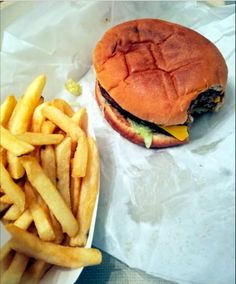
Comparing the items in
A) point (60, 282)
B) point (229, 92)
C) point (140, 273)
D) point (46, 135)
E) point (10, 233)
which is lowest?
point (140, 273)

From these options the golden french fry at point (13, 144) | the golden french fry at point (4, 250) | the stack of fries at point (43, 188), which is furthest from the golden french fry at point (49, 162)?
the golden french fry at point (4, 250)

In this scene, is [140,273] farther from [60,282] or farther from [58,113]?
[58,113]

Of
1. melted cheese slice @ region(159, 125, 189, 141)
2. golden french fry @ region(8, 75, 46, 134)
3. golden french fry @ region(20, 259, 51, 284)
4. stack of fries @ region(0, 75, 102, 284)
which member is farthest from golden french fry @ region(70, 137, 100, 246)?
melted cheese slice @ region(159, 125, 189, 141)

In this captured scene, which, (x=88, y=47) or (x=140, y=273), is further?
(x=88, y=47)

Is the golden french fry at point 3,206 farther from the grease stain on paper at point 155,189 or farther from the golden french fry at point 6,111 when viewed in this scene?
the grease stain on paper at point 155,189

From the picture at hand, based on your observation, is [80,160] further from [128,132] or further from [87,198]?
[128,132]

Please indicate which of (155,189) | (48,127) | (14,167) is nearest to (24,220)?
(14,167)

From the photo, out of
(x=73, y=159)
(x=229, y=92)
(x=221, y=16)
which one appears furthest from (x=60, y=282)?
(x=221, y=16)
